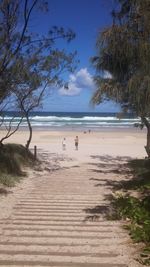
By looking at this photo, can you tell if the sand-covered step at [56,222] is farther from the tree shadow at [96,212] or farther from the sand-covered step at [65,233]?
the sand-covered step at [65,233]

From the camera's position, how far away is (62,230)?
22.9 feet

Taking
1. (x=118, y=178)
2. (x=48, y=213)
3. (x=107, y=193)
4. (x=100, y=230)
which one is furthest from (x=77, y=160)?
(x=100, y=230)

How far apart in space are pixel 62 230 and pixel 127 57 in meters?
5.64

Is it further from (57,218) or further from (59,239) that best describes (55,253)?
(57,218)

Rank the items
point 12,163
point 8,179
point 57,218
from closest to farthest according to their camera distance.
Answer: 1. point 57,218
2. point 8,179
3. point 12,163

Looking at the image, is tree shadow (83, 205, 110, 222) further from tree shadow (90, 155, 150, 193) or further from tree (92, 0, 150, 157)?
tree (92, 0, 150, 157)

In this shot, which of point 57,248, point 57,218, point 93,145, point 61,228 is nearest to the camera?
point 57,248

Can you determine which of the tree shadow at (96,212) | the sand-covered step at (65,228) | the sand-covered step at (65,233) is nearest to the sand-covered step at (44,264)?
the sand-covered step at (65,233)

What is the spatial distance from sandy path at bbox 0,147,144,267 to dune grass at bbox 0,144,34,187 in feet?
2.45

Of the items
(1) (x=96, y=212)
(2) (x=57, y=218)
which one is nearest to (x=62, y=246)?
(2) (x=57, y=218)

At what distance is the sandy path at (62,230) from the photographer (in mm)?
5508

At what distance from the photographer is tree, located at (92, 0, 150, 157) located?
27.0 ft

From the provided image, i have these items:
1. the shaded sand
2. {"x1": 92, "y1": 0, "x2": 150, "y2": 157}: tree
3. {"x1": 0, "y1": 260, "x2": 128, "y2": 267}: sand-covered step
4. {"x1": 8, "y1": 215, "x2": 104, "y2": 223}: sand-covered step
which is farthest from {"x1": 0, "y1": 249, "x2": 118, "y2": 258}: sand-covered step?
{"x1": 92, "y1": 0, "x2": 150, "y2": 157}: tree

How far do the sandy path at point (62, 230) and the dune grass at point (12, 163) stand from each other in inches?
29.4
